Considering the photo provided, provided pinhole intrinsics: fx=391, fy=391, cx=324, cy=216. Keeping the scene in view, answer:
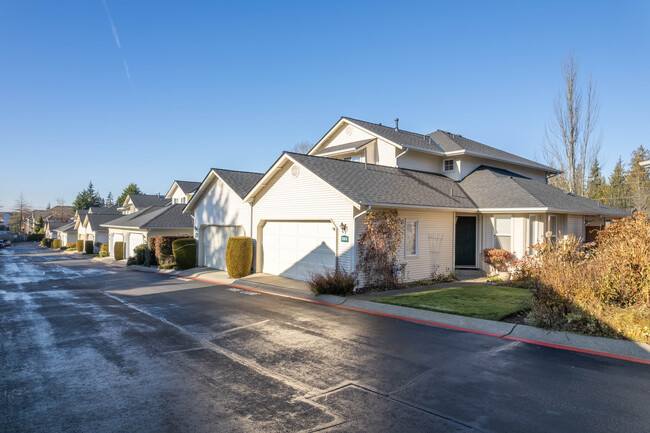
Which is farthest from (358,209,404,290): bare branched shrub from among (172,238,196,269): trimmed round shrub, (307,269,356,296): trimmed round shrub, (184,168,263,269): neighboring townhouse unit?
(172,238,196,269): trimmed round shrub

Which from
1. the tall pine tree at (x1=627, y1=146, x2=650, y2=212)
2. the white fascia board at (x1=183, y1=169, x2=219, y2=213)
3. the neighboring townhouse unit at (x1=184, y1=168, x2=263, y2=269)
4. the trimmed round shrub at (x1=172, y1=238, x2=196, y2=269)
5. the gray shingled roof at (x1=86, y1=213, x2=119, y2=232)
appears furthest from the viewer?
the gray shingled roof at (x1=86, y1=213, x2=119, y2=232)

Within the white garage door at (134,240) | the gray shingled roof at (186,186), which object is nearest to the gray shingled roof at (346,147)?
the white garage door at (134,240)

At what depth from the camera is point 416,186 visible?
59.5 ft

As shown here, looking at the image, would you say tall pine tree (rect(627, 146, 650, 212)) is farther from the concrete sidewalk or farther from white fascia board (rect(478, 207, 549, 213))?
the concrete sidewalk

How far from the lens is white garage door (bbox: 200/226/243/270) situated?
22719mm

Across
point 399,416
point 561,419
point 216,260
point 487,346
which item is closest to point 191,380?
point 399,416

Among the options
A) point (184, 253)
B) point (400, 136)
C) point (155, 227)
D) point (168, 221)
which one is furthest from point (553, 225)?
point (168, 221)

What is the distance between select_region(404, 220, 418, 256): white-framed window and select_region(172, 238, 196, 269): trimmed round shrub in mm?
14378

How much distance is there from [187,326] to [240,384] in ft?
14.2

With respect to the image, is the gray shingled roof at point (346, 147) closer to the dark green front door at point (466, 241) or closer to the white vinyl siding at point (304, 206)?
the white vinyl siding at point (304, 206)

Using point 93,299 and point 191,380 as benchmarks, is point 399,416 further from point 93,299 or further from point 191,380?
point 93,299

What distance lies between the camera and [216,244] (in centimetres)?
2370

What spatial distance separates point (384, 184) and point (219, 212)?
10881mm

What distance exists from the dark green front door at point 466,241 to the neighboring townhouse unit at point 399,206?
0.16ft
